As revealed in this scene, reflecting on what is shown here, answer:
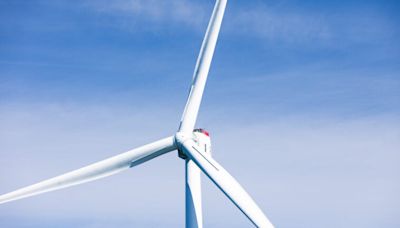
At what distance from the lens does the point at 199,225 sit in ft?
139

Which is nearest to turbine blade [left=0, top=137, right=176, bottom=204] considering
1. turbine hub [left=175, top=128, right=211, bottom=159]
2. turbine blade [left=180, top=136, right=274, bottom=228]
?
turbine hub [left=175, top=128, right=211, bottom=159]

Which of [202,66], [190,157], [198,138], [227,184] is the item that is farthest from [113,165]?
[202,66]

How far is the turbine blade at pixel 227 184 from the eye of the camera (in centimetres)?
3509

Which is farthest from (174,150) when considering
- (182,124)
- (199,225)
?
(199,225)

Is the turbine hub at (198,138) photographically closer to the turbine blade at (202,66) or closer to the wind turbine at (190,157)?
the wind turbine at (190,157)

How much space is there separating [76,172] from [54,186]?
1990mm

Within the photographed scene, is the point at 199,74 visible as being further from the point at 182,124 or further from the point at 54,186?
the point at 54,186

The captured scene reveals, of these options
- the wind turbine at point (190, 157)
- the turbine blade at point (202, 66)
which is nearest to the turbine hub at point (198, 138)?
the wind turbine at point (190, 157)

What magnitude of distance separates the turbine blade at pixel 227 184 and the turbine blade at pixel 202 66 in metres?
2.08

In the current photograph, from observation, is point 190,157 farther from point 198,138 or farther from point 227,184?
point 227,184

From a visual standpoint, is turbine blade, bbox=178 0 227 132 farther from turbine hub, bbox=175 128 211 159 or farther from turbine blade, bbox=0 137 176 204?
turbine blade, bbox=0 137 176 204

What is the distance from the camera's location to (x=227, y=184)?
38.1m

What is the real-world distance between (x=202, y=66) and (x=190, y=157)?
7.66 m

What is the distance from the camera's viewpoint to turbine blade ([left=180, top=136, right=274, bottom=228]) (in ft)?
115
